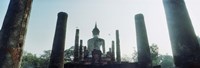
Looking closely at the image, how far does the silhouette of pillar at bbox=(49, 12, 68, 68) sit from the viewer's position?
335 inches

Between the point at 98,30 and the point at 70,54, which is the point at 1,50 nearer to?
the point at 98,30

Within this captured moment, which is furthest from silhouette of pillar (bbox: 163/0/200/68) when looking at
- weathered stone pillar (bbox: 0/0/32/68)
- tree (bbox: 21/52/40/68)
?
tree (bbox: 21/52/40/68)

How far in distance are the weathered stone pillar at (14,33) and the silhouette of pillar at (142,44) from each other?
6719 millimetres

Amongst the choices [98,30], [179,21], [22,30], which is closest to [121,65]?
[179,21]

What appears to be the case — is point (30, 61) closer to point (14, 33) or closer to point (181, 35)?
point (14, 33)

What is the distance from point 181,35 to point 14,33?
3842 mm

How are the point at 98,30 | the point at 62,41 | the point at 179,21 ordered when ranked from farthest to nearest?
the point at 98,30
the point at 62,41
the point at 179,21

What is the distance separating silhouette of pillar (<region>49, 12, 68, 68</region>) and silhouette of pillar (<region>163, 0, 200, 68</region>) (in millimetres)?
5727

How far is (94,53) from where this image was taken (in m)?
15.0

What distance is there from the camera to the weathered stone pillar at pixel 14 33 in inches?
137

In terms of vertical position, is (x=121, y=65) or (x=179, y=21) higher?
(x=179, y=21)

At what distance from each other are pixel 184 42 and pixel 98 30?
20219 mm

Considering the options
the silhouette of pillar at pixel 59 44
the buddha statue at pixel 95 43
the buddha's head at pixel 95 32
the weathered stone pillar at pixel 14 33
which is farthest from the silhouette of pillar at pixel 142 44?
the buddha's head at pixel 95 32

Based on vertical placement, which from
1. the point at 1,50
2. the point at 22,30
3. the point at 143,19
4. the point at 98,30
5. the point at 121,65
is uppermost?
the point at 98,30
